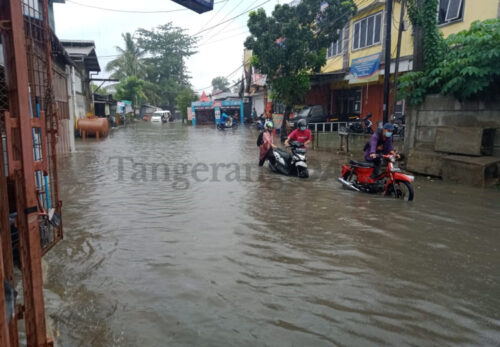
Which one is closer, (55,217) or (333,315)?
(333,315)

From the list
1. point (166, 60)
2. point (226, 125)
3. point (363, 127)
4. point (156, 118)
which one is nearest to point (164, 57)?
point (166, 60)

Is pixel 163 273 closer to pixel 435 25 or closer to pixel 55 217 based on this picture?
pixel 55 217

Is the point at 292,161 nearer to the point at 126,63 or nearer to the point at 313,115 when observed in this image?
the point at 313,115

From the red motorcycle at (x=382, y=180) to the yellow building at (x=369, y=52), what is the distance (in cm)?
906

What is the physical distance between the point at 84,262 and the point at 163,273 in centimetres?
93

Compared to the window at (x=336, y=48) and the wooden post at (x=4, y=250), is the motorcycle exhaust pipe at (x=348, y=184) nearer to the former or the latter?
the wooden post at (x=4, y=250)

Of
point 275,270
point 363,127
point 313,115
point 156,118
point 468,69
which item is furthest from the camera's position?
point 156,118

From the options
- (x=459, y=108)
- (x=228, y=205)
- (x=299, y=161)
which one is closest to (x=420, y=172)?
(x=459, y=108)

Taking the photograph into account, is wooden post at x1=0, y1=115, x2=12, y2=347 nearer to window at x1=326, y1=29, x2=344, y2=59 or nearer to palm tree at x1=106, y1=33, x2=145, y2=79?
window at x1=326, y1=29, x2=344, y2=59

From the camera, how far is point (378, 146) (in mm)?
7430

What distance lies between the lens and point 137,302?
10.6ft

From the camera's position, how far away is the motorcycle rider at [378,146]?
7211mm

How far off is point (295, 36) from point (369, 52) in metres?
4.10

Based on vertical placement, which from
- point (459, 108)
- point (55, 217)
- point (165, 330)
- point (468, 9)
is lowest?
point (165, 330)
